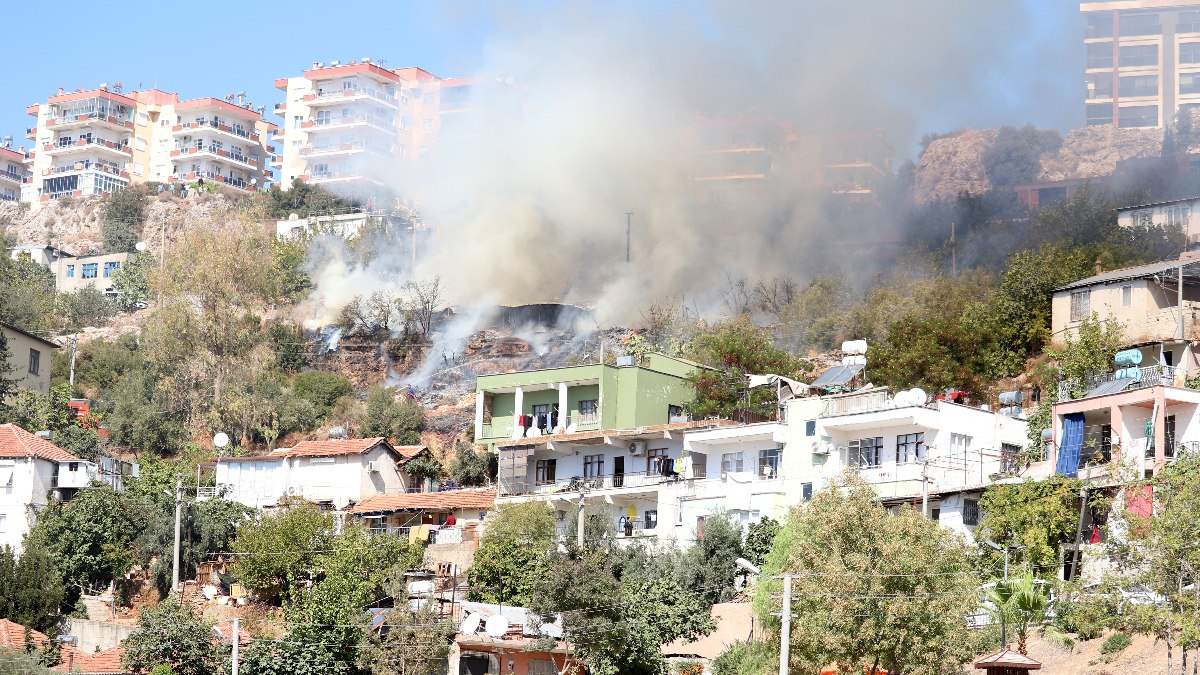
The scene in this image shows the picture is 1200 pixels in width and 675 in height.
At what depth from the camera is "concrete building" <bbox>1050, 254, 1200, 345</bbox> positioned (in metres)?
66.6

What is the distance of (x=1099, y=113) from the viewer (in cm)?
12375

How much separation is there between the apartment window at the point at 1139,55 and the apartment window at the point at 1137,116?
5.31 ft

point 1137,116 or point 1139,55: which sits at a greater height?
point 1139,55

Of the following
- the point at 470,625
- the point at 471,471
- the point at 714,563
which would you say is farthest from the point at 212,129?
the point at 470,625

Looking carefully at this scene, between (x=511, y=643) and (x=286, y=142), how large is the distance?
117 meters

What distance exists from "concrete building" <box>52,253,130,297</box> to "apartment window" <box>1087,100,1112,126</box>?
71.2 meters

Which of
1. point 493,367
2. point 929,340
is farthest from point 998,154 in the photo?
point 929,340

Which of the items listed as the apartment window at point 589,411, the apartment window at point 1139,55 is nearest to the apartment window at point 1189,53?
the apartment window at point 1139,55

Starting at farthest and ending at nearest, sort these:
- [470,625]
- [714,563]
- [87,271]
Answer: [87,271] → [714,563] → [470,625]

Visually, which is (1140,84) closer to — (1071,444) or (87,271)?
(1071,444)

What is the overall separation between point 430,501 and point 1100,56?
72.0 m

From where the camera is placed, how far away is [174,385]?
9450 cm

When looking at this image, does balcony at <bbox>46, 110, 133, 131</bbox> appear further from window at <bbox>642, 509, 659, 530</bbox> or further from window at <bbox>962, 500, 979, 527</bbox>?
→ window at <bbox>962, 500, 979, 527</bbox>

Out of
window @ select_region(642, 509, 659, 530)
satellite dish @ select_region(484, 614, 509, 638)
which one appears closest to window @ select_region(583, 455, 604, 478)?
window @ select_region(642, 509, 659, 530)
